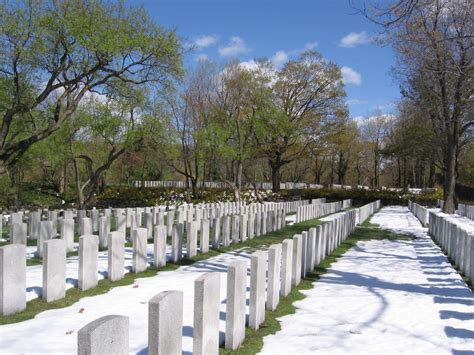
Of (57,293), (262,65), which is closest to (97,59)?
(57,293)

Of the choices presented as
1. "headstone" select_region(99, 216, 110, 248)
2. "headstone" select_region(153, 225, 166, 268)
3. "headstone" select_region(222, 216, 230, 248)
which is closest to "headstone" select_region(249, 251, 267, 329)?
"headstone" select_region(153, 225, 166, 268)

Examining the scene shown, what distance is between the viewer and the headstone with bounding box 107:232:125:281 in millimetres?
7234

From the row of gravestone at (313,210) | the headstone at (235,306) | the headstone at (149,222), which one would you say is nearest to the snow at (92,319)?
the headstone at (235,306)

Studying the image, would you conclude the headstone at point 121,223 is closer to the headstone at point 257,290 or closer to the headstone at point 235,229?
the headstone at point 235,229

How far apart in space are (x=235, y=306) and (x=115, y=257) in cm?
331

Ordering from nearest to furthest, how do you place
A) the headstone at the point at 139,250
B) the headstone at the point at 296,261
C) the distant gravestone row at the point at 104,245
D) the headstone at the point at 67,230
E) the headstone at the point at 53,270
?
1. the distant gravestone row at the point at 104,245
2. the headstone at the point at 53,270
3. the headstone at the point at 296,261
4. the headstone at the point at 139,250
5. the headstone at the point at 67,230

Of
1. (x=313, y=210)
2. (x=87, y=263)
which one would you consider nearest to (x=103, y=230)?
(x=87, y=263)

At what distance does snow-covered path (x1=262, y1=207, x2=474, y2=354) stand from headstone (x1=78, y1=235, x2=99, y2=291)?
2887 mm

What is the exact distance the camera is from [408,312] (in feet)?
20.0

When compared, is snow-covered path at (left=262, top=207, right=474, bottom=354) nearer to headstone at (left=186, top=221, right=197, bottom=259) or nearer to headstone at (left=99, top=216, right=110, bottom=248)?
headstone at (left=186, top=221, right=197, bottom=259)

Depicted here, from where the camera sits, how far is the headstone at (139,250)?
8.03 metres

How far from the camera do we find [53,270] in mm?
5883

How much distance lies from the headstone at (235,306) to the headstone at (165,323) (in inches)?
50.0

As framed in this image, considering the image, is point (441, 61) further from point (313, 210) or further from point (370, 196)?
point (370, 196)
